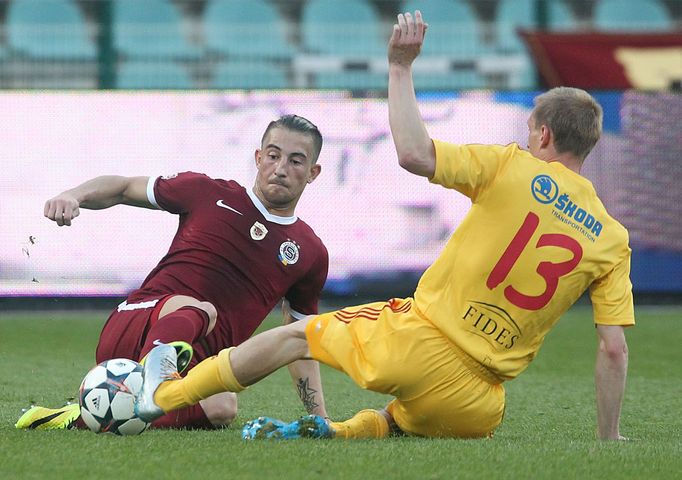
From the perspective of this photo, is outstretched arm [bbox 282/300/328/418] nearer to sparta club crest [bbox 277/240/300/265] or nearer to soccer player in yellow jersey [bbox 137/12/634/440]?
sparta club crest [bbox 277/240/300/265]

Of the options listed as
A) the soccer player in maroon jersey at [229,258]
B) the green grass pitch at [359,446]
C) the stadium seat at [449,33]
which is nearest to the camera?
the green grass pitch at [359,446]

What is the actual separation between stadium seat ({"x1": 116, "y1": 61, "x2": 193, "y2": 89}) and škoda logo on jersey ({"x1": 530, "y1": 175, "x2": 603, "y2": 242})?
10149 millimetres

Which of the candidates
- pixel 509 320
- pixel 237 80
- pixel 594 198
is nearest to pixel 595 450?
pixel 509 320

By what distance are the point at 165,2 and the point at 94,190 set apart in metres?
13.8

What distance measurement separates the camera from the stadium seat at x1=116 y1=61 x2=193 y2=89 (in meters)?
14.9

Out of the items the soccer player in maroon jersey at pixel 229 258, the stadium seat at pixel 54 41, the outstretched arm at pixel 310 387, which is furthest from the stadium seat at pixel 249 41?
the outstretched arm at pixel 310 387

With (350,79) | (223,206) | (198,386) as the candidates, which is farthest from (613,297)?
(350,79)

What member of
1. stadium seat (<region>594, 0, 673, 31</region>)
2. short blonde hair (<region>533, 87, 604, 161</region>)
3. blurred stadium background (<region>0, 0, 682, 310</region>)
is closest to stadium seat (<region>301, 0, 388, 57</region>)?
blurred stadium background (<region>0, 0, 682, 310</region>)

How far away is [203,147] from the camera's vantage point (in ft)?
44.9

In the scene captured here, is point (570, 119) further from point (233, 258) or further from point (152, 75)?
point (152, 75)

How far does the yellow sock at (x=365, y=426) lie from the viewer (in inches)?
200

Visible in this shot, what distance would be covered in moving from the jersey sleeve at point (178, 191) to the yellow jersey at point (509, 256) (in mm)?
1560

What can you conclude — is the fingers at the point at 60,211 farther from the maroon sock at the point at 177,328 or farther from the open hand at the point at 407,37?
the open hand at the point at 407,37

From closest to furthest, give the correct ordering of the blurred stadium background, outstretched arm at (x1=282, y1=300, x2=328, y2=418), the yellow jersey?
the yellow jersey
outstretched arm at (x1=282, y1=300, x2=328, y2=418)
the blurred stadium background
